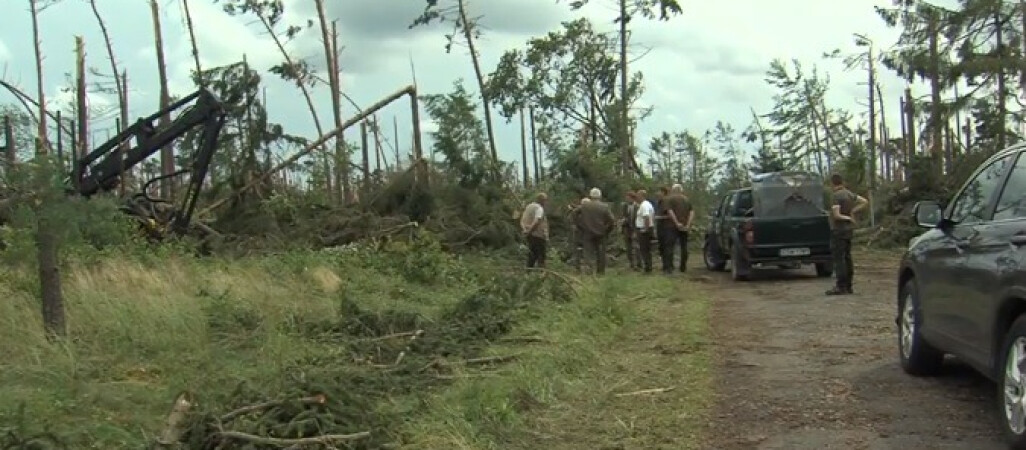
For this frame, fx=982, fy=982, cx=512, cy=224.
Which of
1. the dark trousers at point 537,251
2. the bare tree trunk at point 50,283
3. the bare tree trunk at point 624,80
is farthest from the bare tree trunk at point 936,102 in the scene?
the bare tree trunk at point 50,283

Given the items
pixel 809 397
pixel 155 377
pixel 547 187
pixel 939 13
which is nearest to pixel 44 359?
pixel 155 377

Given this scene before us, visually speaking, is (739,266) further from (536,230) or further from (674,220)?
(536,230)

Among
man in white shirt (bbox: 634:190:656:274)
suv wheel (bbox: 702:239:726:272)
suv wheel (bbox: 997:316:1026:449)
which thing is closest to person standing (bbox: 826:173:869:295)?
man in white shirt (bbox: 634:190:656:274)

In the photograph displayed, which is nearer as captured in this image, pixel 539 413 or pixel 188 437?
pixel 188 437

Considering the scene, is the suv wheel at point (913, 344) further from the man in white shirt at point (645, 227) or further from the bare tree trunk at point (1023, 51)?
the bare tree trunk at point (1023, 51)

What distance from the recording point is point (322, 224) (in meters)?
22.2

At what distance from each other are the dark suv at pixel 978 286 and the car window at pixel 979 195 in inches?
0.4

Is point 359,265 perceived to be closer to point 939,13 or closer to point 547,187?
point 547,187

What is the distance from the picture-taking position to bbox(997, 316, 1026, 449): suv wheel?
5.46 m

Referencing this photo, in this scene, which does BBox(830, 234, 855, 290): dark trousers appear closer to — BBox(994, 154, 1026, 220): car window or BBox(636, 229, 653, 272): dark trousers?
BBox(636, 229, 653, 272): dark trousers

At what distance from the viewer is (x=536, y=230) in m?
17.9

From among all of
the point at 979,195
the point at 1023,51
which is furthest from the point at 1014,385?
the point at 1023,51

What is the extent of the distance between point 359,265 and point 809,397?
1036 cm

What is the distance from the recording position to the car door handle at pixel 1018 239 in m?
5.48
